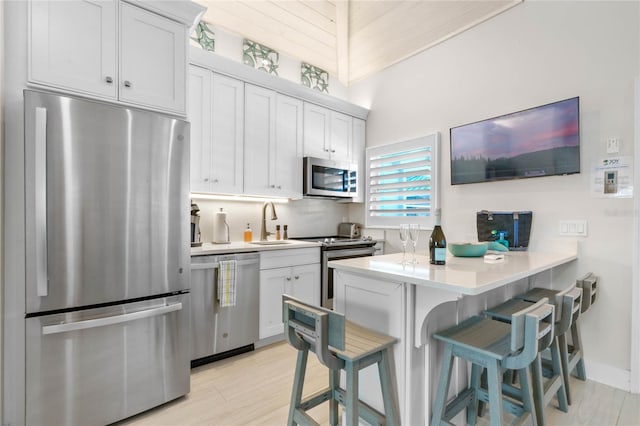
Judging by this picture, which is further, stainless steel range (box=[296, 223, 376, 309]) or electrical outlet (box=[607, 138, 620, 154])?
stainless steel range (box=[296, 223, 376, 309])

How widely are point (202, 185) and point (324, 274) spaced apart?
5.03 ft

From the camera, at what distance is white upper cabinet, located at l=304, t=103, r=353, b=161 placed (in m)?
3.63

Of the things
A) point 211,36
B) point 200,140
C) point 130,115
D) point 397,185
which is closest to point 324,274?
point 397,185

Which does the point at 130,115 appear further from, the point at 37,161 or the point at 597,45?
the point at 597,45

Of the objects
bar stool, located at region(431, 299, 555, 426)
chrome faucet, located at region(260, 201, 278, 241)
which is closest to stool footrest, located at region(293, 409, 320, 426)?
bar stool, located at region(431, 299, 555, 426)

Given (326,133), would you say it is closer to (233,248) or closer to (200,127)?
(200,127)

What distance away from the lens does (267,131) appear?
128 inches

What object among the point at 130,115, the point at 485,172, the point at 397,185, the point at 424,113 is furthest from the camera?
the point at 397,185

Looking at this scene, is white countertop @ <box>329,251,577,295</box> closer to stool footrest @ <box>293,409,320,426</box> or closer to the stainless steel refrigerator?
stool footrest @ <box>293,409,320,426</box>

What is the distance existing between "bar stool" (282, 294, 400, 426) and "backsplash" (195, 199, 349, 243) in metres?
2.01

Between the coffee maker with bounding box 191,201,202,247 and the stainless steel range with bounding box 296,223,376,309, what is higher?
the coffee maker with bounding box 191,201,202,247

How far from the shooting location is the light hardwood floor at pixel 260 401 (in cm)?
179

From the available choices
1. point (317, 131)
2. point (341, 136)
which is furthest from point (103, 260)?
point (341, 136)

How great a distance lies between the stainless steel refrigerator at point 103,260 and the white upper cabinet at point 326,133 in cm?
184
